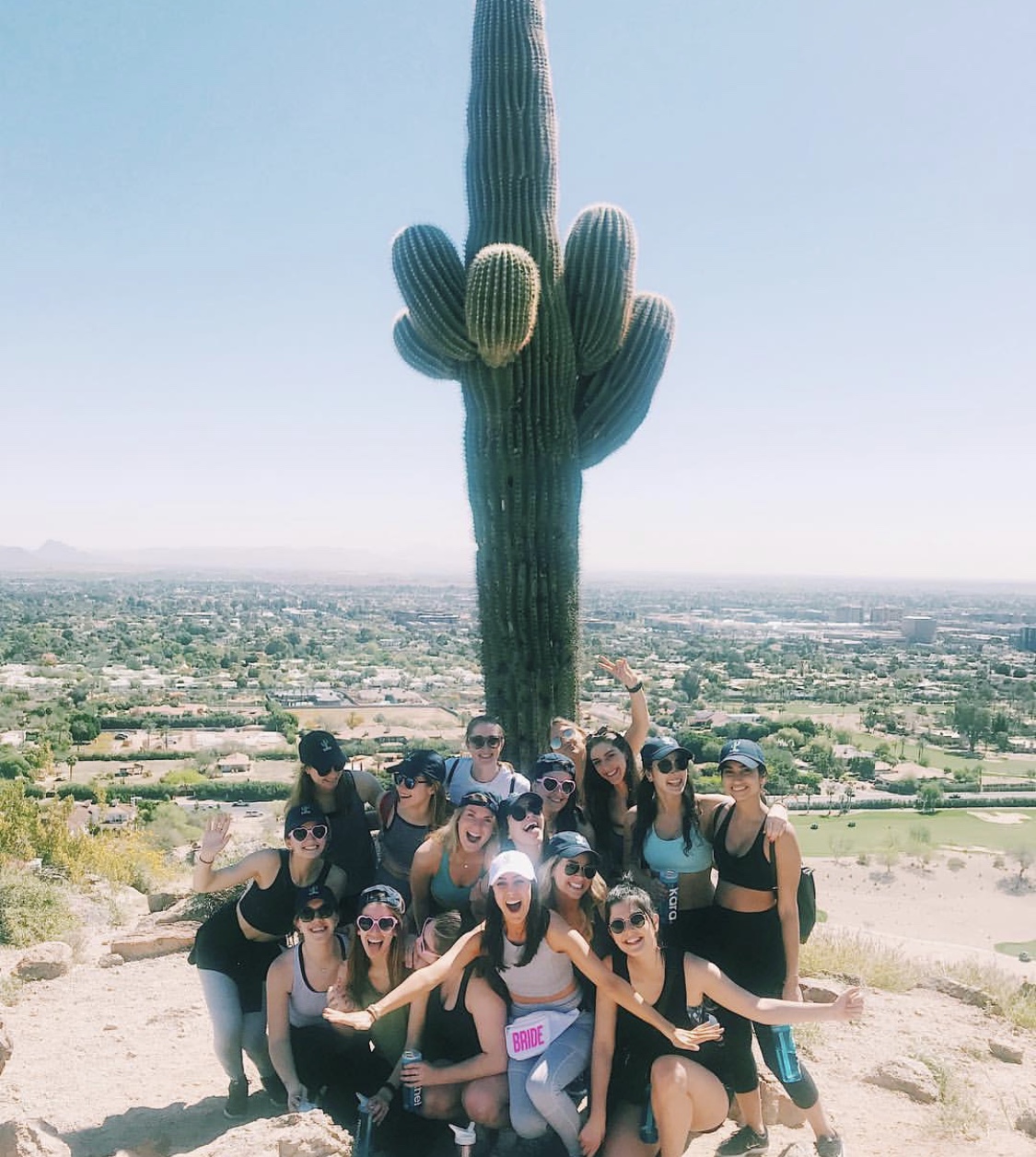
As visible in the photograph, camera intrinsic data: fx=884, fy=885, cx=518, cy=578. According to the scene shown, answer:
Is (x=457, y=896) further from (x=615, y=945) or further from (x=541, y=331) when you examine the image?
(x=541, y=331)

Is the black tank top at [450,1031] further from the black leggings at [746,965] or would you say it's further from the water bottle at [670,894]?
the black leggings at [746,965]

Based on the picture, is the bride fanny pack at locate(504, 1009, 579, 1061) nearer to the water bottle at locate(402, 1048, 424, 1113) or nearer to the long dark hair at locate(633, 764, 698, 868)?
the water bottle at locate(402, 1048, 424, 1113)

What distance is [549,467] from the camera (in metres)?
6.33

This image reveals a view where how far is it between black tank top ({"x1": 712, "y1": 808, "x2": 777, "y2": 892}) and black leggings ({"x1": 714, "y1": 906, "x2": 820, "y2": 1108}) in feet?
0.40

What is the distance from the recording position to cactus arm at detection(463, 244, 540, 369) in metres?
5.64

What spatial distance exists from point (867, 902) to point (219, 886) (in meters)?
20.1

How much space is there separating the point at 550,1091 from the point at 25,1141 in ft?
6.09

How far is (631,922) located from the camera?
3.13m

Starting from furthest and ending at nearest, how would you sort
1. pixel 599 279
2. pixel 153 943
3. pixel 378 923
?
pixel 599 279
pixel 153 943
pixel 378 923

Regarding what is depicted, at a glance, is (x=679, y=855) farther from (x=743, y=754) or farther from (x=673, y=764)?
(x=743, y=754)

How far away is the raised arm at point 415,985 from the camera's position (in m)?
3.03

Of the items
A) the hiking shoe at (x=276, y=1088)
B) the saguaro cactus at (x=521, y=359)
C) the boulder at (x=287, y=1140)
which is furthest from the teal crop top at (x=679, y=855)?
the saguaro cactus at (x=521, y=359)

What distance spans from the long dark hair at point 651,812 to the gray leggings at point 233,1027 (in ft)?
5.94

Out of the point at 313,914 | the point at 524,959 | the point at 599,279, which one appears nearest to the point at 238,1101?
the point at 313,914
